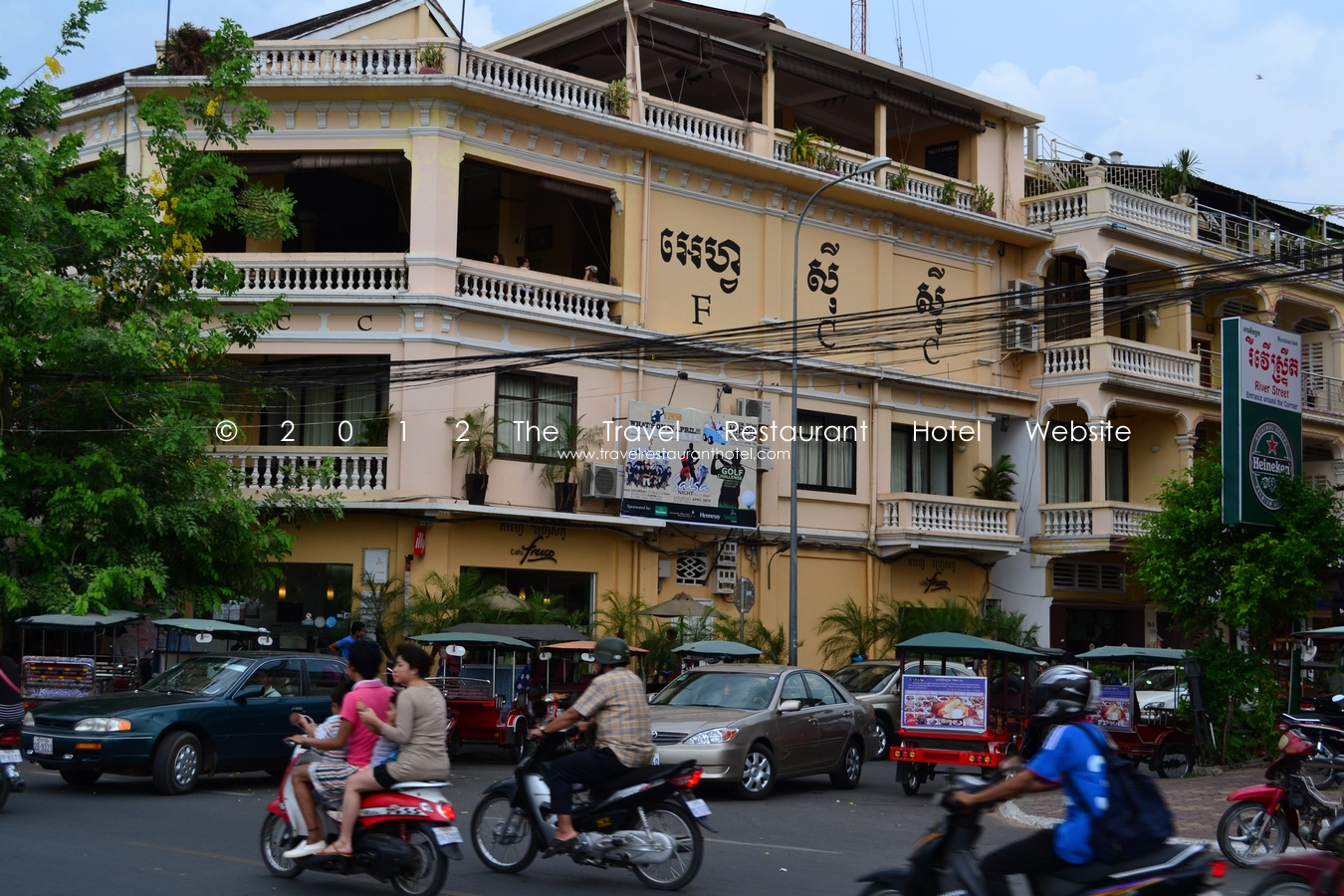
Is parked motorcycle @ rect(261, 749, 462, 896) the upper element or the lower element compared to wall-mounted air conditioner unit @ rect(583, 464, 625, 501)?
lower

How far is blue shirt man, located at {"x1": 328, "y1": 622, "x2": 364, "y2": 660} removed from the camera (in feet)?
75.6

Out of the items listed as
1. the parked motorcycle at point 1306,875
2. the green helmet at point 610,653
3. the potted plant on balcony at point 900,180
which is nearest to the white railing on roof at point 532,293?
the potted plant on balcony at point 900,180

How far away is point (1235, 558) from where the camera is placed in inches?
810

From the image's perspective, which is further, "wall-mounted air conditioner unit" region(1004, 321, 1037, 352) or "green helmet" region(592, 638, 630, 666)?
"wall-mounted air conditioner unit" region(1004, 321, 1037, 352)

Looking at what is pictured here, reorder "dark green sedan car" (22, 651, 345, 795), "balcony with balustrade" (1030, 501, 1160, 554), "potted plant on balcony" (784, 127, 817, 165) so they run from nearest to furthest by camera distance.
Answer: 1. "dark green sedan car" (22, 651, 345, 795)
2. "potted plant on balcony" (784, 127, 817, 165)
3. "balcony with balustrade" (1030, 501, 1160, 554)

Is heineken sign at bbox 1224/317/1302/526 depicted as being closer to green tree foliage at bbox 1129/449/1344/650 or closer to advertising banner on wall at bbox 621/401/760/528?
green tree foliage at bbox 1129/449/1344/650

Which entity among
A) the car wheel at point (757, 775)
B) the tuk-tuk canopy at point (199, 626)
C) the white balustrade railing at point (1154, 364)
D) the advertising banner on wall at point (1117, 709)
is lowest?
the car wheel at point (757, 775)

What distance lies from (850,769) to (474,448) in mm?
9996

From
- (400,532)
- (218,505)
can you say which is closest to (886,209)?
(400,532)

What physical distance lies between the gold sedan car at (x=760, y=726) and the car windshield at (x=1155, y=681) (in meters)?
7.59

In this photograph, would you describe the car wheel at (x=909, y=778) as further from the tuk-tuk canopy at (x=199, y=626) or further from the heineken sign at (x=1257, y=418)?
the tuk-tuk canopy at (x=199, y=626)

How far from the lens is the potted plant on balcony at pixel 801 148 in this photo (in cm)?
3053

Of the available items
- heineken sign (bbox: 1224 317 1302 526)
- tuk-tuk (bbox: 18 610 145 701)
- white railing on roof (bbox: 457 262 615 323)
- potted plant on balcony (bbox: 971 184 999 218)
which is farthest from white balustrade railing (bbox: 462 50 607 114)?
heineken sign (bbox: 1224 317 1302 526)

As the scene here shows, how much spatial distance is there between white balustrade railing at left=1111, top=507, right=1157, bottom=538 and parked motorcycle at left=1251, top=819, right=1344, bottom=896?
26.2 metres
